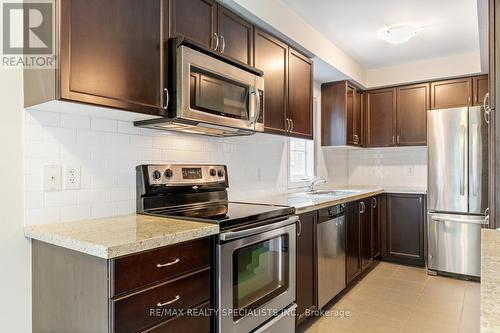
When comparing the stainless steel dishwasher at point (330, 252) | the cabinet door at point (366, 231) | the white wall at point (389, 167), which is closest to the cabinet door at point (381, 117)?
the white wall at point (389, 167)

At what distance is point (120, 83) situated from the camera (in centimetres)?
150

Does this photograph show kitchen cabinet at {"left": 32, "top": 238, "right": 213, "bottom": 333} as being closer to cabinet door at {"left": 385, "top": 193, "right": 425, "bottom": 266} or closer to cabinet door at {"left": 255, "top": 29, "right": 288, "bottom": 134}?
cabinet door at {"left": 255, "top": 29, "right": 288, "bottom": 134}

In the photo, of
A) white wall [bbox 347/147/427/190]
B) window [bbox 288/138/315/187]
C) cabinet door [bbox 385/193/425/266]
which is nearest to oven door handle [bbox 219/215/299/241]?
window [bbox 288/138/315/187]

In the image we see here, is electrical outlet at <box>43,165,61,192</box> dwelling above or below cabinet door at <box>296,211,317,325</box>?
above

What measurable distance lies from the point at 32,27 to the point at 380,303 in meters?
3.07

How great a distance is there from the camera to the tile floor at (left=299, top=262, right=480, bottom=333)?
2473 millimetres

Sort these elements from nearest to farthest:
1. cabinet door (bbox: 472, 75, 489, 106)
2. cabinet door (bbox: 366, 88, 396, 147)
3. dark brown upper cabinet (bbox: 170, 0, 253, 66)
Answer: dark brown upper cabinet (bbox: 170, 0, 253, 66)
cabinet door (bbox: 472, 75, 489, 106)
cabinet door (bbox: 366, 88, 396, 147)

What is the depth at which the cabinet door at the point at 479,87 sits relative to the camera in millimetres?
3857

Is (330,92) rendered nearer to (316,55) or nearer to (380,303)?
(316,55)

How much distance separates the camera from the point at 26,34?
1473 mm

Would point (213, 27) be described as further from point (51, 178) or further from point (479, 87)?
point (479, 87)

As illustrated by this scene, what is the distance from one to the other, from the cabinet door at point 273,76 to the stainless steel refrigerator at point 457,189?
2010 millimetres

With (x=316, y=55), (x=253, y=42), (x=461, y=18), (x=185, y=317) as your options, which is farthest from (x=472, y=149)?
(x=185, y=317)

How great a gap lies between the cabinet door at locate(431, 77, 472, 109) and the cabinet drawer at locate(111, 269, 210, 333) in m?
3.76
